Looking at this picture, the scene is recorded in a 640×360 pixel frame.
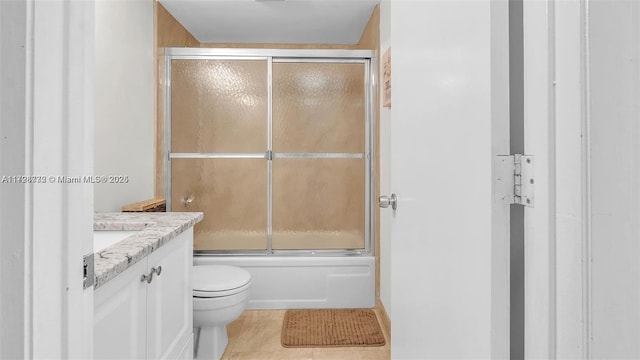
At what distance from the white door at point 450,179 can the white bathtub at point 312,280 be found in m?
1.45

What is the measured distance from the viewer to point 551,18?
1.89 ft

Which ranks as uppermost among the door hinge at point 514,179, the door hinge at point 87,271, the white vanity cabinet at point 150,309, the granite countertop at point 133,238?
the door hinge at point 514,179

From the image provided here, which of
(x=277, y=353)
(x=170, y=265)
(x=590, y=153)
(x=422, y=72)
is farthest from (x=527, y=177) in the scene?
(x=277, y=353)

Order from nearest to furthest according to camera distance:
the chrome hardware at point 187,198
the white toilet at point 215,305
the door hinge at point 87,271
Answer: the door hinge at point 87,271 < the white toilet at point 215,305 < the chrome hardware at point 187,198

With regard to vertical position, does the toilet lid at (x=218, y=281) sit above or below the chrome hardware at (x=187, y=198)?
below

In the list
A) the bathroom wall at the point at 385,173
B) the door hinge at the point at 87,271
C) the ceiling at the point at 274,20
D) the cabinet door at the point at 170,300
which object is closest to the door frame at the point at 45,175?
the door hinge at the point at 87,271

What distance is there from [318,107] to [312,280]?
125 centimetres

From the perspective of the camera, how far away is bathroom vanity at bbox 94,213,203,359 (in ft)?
3.07

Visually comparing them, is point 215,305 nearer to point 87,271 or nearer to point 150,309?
point 150,309

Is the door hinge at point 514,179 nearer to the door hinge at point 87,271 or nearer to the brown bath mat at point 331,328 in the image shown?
the door hinge at point 87,271

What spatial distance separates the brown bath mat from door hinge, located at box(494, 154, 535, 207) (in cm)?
176

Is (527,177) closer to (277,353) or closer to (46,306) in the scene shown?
(46,306)

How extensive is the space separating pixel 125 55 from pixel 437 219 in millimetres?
2160

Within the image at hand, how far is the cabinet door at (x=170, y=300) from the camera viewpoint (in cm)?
123
